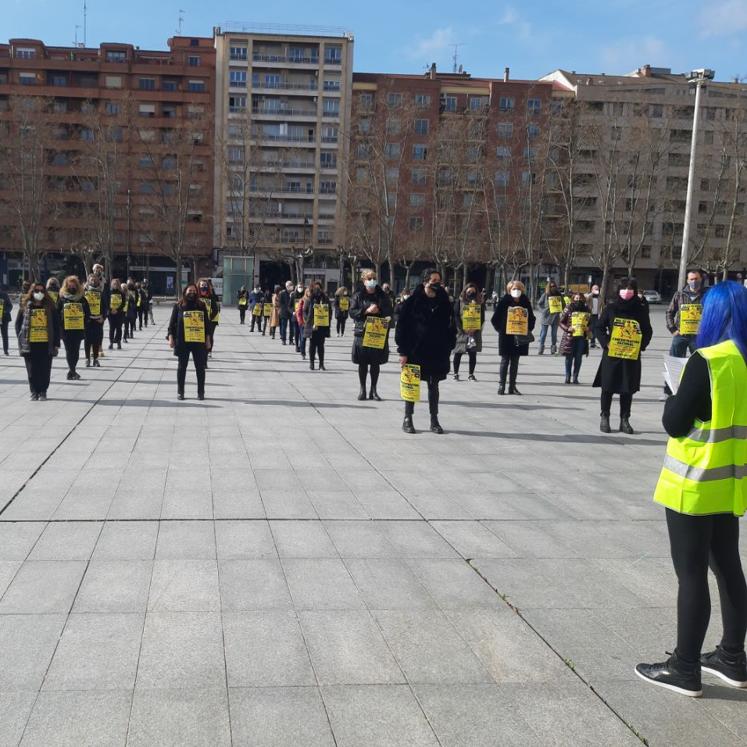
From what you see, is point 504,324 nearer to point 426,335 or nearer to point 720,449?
point 426,335

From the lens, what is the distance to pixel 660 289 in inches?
3076

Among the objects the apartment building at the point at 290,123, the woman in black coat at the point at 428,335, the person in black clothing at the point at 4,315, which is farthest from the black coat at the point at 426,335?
the apartment building at the point at 290,123

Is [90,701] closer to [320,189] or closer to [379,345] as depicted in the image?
[379,345]

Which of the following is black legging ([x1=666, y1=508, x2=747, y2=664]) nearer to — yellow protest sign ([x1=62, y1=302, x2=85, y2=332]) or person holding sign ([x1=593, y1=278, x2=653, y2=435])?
person holding sign ([x1=593, y1=278, x2=653, y2=435])

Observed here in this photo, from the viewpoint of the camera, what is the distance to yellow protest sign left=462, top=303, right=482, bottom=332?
16.2 meters

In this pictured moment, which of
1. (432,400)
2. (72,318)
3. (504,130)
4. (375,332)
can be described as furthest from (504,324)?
(504,130)

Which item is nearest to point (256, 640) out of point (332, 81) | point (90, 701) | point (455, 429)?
point (90, 701)

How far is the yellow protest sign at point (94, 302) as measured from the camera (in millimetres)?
17344

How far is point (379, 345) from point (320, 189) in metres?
71.9

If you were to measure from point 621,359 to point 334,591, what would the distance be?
256 inches

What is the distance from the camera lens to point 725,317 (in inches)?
133

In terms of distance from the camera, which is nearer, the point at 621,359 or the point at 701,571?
the point at 701,571

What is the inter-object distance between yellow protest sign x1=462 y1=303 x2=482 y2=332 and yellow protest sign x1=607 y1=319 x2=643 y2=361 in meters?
5.97

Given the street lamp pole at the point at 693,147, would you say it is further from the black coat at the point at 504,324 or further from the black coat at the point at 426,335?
the black coat at the point at 426,335
